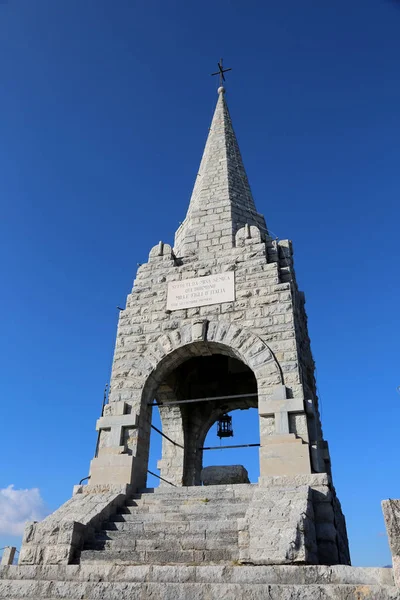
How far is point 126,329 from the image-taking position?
1008 cm

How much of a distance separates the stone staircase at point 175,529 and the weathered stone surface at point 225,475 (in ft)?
18.0

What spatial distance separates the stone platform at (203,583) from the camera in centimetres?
425

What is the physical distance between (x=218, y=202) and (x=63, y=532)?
9.11 meters

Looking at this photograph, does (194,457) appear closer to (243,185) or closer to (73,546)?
(73,546)

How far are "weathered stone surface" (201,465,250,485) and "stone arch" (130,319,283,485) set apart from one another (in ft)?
15.2

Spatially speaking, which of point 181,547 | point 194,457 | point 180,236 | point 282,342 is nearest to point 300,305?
point 282,342

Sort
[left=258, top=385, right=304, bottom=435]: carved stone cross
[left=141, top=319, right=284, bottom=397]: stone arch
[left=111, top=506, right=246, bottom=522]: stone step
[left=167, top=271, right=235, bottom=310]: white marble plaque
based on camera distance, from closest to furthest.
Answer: [left=111, top=506, right=246, bottom=522]: stone step → [left=258, top=385, right=304, bottom=435]: carved stone cross → [left=141, top=319, right=284, bottom=397]: stone arch → [left=167, top=271, right=235, bottom=310]: white marble plaque

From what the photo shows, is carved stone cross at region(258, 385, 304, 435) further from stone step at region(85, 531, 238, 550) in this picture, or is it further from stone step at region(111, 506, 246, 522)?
stone step at region(85, 531, 238, 550)

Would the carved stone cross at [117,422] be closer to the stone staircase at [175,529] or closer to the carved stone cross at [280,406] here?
the stone staircase at [175,529]

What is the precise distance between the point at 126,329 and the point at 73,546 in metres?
4.94

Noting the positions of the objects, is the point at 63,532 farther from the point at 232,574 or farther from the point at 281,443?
the point at 281,443

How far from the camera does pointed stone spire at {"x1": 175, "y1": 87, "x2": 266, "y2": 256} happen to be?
1134 cm

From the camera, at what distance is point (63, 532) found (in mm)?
6043

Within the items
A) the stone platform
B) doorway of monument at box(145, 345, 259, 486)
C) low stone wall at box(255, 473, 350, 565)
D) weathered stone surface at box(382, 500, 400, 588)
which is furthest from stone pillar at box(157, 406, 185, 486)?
weathered stone surface at box(382, 500, 400, 588)
